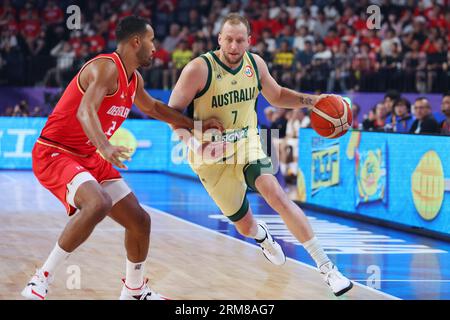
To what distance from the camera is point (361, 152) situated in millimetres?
12500

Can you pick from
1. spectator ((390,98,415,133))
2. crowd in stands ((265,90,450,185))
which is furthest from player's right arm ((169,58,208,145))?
spectator ((390,98,415,133))

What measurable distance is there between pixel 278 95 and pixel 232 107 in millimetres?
491

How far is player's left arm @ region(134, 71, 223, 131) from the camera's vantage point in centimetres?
701

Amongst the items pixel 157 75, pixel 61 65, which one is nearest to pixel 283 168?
pixel 157 75

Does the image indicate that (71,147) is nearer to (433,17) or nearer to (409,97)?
(409,97)

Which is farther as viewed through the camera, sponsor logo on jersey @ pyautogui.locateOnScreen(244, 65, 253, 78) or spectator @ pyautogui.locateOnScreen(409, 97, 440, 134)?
spectator @ pyautogui.locateOnScreen(409, 97, 440, 134)

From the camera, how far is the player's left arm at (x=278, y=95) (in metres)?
→ 7.86

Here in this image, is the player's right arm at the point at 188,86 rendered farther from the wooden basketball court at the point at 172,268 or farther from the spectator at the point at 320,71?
the spectator at the point at 320,71

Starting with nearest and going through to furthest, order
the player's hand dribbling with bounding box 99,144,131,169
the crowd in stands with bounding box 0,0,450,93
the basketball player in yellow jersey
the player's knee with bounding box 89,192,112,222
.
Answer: the player's hand dribbling with bounding box 99,144,131,169 < the player's knee with bounding box 89,192,112,222 < the basketball player in yellow jersey < the crowd in stands with bounding box 0,0,450,93

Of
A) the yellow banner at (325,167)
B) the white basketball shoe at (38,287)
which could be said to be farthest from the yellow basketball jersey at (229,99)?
the yellow banner at (325,167)

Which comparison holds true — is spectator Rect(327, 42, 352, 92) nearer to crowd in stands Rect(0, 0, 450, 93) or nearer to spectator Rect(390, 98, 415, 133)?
crowd in stands Rect(0, 0, 450, 93)

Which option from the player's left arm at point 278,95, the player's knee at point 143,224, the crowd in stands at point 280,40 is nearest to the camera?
the player's knee at point 143,224

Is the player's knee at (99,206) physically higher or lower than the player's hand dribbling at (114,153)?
lower

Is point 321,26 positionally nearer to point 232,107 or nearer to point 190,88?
point 232,107
